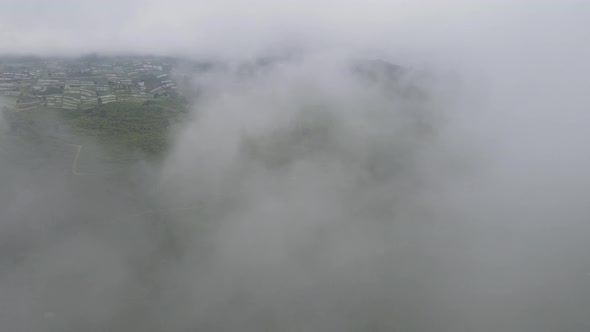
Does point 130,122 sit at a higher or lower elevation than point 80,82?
lower

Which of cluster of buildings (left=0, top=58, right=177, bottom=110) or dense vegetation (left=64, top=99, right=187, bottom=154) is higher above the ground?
cluster of buildings (left=0, top=58, right=177, bottom=110)

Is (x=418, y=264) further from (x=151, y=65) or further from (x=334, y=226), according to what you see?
(x=151, y=65)

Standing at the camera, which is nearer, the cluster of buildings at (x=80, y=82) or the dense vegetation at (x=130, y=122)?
the dense vegetation at (x=130, y=122)

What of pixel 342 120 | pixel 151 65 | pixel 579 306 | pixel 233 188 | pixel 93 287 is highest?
pixel 151 65

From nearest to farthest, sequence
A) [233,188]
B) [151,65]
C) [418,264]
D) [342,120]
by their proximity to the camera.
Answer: [418,264] → [233,188] → [342,120] → [151,65]

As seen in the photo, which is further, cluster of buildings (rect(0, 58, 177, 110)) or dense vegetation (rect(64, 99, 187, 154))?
cluster of buildings (rect(0, 58, 177, 110))

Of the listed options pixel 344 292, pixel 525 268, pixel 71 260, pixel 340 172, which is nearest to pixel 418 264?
pixel 344 292

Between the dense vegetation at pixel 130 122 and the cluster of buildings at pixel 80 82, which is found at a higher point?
the cluster of buildings at pixel 80 82

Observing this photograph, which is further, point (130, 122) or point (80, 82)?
point (80, 82)
